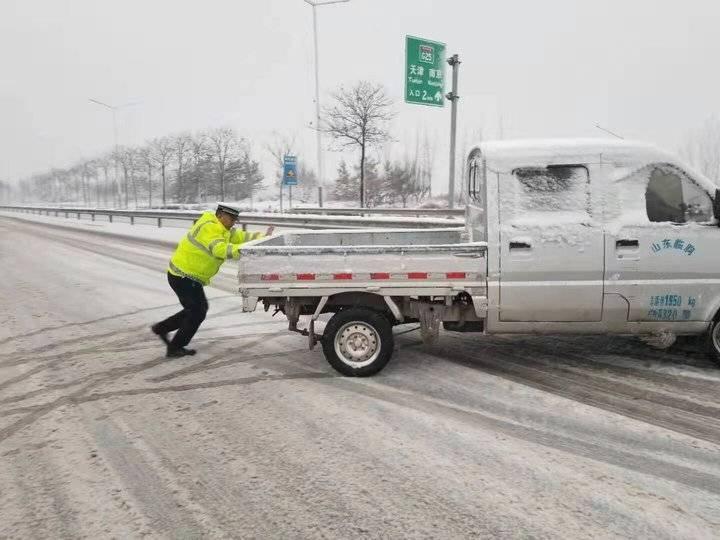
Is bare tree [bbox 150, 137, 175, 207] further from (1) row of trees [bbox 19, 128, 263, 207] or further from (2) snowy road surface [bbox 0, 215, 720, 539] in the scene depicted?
(2) snowy road surface [bbox 0, 215, 720, 539]

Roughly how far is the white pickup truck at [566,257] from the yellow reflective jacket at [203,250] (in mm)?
742

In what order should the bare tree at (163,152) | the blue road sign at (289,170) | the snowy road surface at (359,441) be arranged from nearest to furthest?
1. the snowy road surface at (359,441)
2. the blue road sign at (289,170)
3. the bare tree at (163,152)

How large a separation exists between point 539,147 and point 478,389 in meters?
2.22

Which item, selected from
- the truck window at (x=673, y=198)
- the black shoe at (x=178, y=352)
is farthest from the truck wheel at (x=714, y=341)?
the black shoe at (x=178, y=352)

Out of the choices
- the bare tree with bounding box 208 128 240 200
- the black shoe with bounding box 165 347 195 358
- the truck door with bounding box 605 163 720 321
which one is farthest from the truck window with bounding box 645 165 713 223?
the bare tree with bounding box 208 128 240 200

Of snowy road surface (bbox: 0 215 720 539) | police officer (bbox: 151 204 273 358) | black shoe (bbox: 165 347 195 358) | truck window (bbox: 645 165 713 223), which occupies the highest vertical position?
truck window (bbox: 645 165 713 223)

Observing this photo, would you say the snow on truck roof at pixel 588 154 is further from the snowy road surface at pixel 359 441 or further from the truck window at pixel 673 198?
the snowy road surface at pixel 359 441

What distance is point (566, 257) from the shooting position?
4.68 meters

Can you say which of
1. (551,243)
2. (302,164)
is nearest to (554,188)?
(551,243)

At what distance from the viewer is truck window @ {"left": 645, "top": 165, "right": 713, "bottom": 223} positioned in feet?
15.4

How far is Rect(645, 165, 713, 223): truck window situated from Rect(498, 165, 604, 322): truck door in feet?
1.77

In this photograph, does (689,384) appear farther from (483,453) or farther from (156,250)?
(156,250)

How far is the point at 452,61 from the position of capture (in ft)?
50.1

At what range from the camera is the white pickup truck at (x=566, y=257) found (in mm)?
4664
